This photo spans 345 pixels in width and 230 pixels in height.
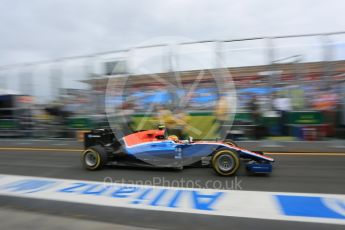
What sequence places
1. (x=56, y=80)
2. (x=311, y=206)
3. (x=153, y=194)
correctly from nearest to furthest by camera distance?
(x=311, y=206) → (x=153, y=194) → (x=56, y=80)

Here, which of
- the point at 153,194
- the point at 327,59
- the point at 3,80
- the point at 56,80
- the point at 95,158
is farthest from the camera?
the point at 3,80

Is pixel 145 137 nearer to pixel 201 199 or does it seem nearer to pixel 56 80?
pixel 201 199

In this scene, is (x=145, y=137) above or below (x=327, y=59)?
below

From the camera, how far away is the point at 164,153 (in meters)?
6.55

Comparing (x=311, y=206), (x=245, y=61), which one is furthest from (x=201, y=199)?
(x=245, y=61)

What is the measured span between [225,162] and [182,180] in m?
0.80

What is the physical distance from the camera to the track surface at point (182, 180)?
389cm

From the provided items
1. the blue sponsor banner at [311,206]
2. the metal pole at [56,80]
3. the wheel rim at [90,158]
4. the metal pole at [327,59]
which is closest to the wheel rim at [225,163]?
the blue sponsor banner at [311,206]

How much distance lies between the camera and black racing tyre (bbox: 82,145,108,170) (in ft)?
22.7

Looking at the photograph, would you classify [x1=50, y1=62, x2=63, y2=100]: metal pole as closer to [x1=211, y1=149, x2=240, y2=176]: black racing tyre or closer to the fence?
Answer: the fence

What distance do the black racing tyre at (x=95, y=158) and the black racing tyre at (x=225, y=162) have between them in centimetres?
219

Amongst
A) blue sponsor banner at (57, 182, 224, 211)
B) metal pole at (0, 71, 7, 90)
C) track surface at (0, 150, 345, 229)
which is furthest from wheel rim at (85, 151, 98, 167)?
metal pole at (0, 71, 7, 90)

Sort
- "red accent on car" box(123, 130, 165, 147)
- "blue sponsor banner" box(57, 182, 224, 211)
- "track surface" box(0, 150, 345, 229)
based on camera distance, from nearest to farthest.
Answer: "track surface" box(0, 150, 345, 229)
"blue sponsor banner" box(57, 182, 224, 211)
"red accent on car" box(123, 130, 165, 147)

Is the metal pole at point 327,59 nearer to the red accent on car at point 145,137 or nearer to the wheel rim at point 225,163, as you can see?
the wheel rim at point 225,163
